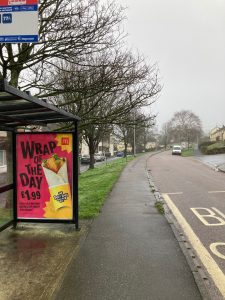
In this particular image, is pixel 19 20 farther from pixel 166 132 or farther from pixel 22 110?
pixel 166 132

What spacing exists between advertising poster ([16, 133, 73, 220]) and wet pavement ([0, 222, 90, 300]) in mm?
355

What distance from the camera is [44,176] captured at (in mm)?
7449

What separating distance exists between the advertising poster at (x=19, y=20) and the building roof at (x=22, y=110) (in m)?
0.73

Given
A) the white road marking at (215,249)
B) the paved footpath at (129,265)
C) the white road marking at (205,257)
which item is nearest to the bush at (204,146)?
the white road marking at (205,257)

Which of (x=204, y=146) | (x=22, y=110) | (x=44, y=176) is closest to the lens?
(x=22, y=110)

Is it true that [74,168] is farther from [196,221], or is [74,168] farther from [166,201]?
[166,201]

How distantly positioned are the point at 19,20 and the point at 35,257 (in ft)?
10.8

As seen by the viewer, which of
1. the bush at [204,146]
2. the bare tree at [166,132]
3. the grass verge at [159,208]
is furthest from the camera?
the bare tree at [166,132]

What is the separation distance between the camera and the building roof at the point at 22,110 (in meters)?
4.72

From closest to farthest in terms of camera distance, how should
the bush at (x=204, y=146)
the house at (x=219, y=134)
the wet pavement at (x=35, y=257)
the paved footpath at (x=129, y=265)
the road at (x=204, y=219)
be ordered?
the paved footpath at (x=129, y=265) → the wet pavement at (x=35, y=257) → the road at (x=204, y=219) → the bush at (x=204, y=146) → the house at (x=219, y=134)

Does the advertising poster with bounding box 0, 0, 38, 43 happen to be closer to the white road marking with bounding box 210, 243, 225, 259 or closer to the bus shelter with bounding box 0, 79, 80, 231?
the bus shelter with bounding box 0, 79, 80, 231

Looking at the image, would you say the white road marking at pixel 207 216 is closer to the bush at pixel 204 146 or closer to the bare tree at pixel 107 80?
the bare tree at pixel 107 80

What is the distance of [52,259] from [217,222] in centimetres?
447

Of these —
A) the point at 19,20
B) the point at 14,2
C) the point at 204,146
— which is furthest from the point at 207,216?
the point at 204,146
